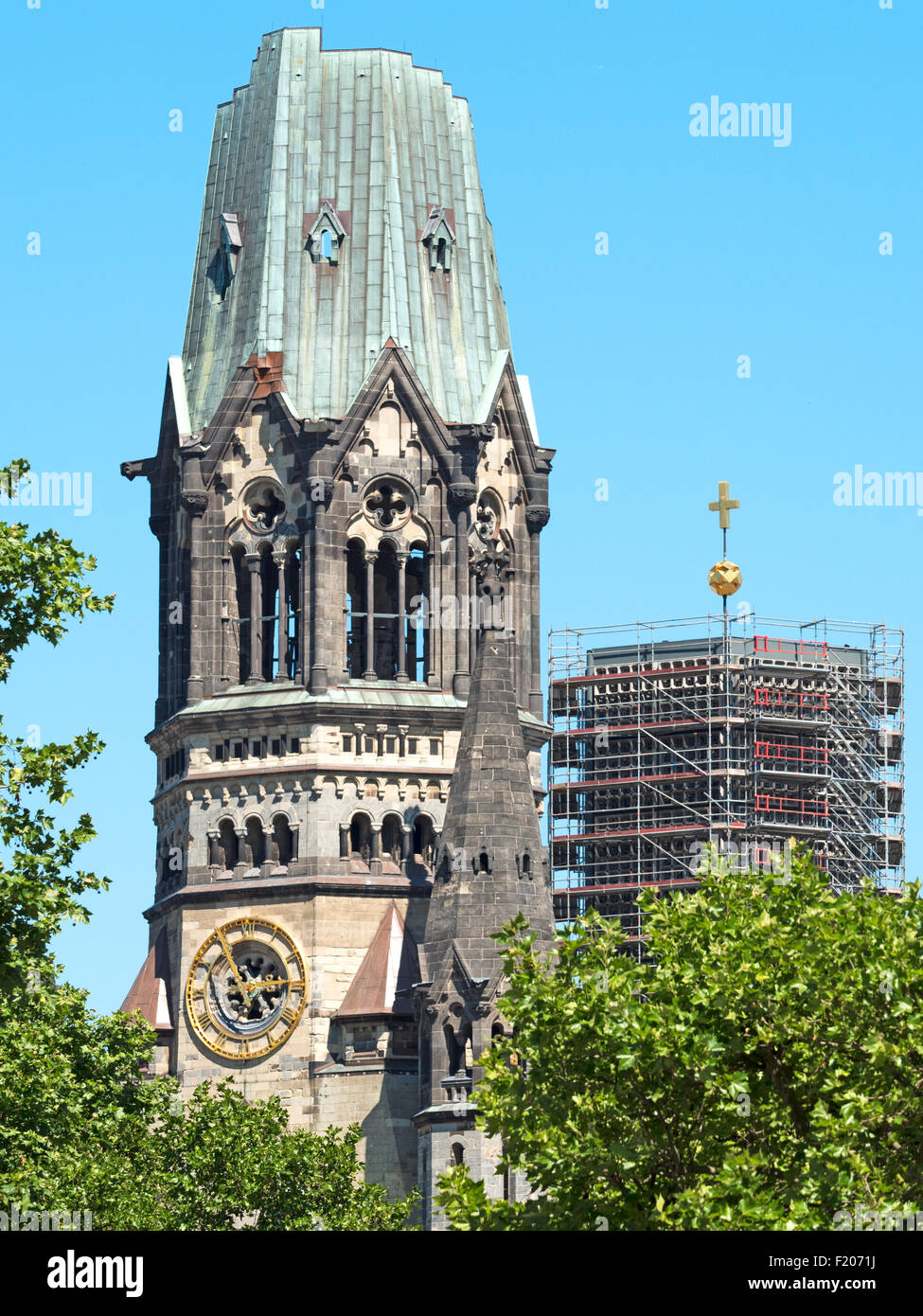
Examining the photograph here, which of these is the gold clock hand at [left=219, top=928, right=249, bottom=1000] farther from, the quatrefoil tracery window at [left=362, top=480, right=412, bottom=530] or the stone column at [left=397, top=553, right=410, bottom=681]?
the quatrefoil tracery window at [left=362, top=480, right=412, bottom=530]

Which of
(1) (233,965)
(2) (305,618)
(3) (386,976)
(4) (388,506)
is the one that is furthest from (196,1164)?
(4) (388,506)

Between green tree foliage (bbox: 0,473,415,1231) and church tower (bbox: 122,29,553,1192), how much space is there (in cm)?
1273

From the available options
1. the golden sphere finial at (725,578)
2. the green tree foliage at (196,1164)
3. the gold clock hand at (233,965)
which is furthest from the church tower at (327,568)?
the golden sphere finial at (725,578)

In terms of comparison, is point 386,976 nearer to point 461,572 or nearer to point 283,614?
point 283,614

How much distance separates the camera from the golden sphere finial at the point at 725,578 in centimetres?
13562

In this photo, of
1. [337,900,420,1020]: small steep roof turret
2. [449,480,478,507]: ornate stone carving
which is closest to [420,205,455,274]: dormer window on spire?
[449,480,478,507]: ornate stone carving

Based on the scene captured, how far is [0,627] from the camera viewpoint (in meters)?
58.9

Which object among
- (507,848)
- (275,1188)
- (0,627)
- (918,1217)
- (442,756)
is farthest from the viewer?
(442,756)

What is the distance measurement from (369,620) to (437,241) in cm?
1452

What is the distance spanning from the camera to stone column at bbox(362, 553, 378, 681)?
10806cm

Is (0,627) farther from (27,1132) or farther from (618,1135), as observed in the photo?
(618,1135)
